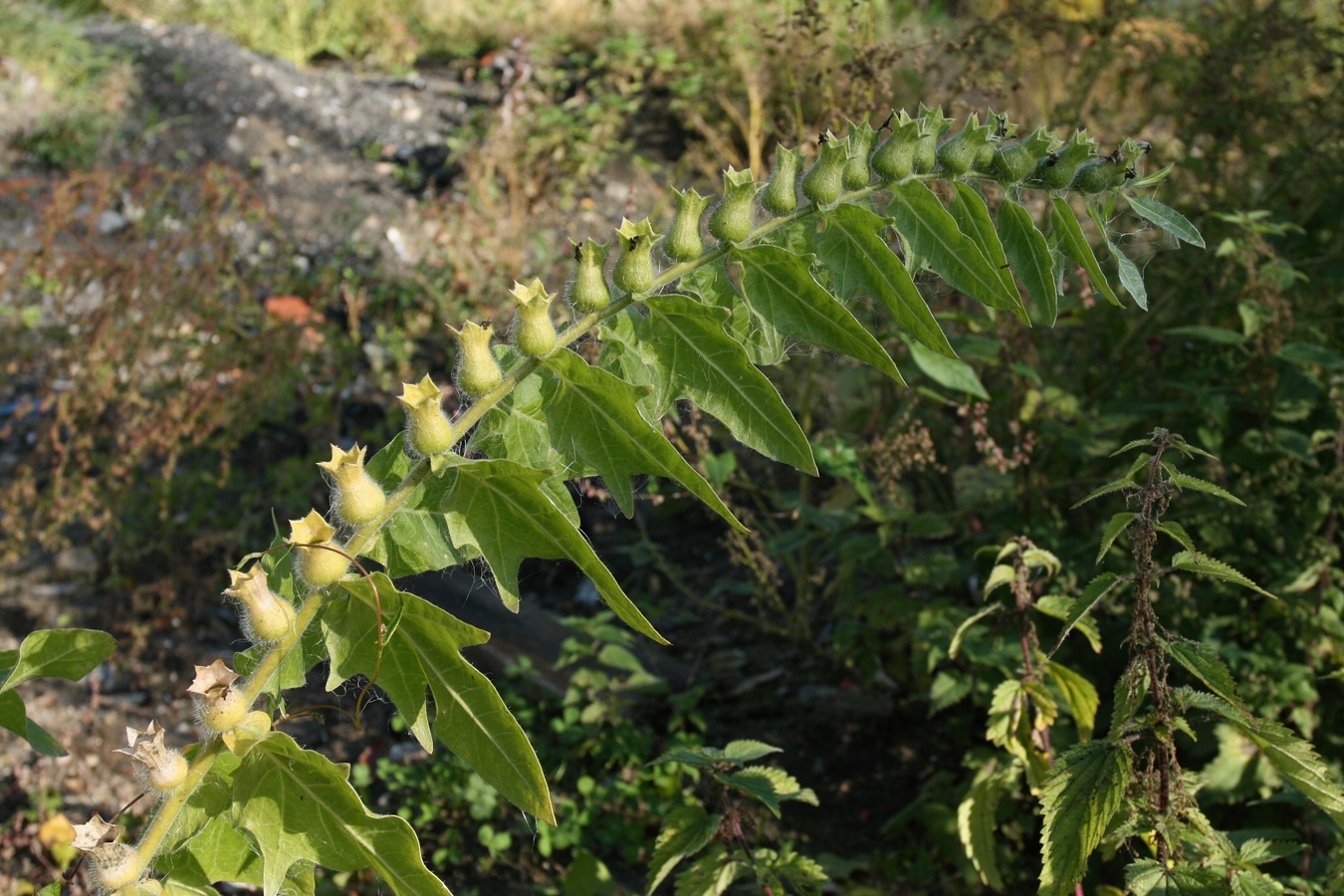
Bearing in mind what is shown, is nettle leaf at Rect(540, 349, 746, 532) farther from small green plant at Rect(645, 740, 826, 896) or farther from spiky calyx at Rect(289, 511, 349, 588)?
small green plant at Rect(645, 740, 826, 896)

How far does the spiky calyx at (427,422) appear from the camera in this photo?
1.02 meters

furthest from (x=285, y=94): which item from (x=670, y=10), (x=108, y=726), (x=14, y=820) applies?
(x=14, y=820)

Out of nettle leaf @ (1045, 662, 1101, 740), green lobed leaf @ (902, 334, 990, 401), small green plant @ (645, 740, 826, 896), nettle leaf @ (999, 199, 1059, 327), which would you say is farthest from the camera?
green lobed leaf @ (902, 334, 990, 401)

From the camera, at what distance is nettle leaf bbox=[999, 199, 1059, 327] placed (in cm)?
122

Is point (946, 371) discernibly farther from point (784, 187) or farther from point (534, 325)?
point (534, 325)

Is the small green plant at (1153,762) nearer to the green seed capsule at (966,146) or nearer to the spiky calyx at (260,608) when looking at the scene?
the green seed capsule at (966,146)

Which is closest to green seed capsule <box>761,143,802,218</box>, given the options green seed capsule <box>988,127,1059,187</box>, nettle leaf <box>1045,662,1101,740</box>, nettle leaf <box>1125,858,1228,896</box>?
green seed capsule <box>988,127,1059,187</box>

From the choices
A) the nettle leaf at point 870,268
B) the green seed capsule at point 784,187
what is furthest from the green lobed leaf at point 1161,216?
the green seed capsule at point 784,187

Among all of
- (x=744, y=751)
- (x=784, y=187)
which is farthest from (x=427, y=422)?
(x=744, y=751)

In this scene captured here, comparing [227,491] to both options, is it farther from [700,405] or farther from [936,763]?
[700,405]

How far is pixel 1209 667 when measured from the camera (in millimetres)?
1418

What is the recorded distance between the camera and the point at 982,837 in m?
2.02

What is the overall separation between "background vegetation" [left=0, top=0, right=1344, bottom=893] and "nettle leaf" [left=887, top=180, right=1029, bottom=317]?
0.34 m

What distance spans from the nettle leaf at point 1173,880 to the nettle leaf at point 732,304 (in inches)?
31.5
